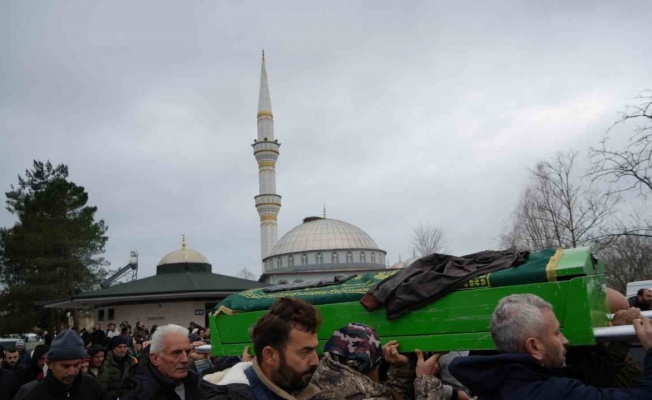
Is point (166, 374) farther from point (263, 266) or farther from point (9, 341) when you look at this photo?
point (263, 266)

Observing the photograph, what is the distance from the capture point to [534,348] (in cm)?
276

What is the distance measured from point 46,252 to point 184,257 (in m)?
8.58

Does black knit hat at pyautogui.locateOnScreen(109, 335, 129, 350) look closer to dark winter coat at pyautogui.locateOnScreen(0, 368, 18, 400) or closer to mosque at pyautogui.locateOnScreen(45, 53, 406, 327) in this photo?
dark winter coat at pyautogui.locateOnScreen(0, 368, 18, 400)

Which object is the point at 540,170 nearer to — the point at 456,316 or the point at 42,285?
the point at 456,316

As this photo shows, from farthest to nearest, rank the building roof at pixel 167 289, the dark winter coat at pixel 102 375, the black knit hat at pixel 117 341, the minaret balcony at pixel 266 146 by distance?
the minaret balcony at pixel 266 146 < the building roof at pixel 167 289 < the black knit hat at pixel 117 341 < the dark winter coat at pixel 102 375

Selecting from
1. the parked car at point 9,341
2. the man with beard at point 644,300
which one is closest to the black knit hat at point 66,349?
the man with beard at point 644,300

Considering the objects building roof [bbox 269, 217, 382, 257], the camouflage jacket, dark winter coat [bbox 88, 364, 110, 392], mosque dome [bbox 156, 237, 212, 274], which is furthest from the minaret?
the camouflage jacket

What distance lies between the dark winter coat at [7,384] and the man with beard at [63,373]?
2.84 m

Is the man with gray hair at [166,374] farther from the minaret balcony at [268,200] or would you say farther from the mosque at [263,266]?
the minaret balcony at [268,200]

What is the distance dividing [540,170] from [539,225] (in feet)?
11.8

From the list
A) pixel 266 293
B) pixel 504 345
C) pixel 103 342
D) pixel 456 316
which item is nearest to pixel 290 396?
pixel 504 345

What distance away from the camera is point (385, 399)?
10.6 feet

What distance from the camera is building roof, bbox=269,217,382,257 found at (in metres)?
61.3

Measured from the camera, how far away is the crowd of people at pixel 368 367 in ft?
8.93
